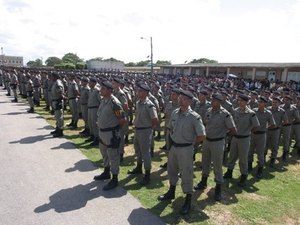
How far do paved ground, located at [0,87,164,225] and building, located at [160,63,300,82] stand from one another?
28.7 m

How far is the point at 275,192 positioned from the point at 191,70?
44589 millimetres

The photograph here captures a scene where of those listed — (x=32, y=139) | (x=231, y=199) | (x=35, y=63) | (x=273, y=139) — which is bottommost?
(x=35, y=63)

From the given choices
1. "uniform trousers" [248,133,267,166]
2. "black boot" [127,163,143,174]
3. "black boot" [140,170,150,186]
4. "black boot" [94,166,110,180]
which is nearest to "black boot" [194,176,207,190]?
"black boot" [140,170,150,186]

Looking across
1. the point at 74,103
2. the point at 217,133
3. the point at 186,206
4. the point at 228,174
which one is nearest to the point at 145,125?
the point at 217,133

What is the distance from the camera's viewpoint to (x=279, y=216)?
5.73m

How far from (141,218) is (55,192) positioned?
1819mm

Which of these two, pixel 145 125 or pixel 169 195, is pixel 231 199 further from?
pixel 145 125

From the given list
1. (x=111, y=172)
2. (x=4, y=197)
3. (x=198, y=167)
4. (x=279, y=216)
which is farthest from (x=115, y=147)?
Result: (x=279, y=216)

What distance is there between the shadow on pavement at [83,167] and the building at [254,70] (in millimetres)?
28471

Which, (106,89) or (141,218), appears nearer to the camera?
(141,218)

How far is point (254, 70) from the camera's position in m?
38.0

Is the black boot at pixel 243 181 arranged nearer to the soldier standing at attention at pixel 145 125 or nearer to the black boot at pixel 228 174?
the black boot at pixel 228 174

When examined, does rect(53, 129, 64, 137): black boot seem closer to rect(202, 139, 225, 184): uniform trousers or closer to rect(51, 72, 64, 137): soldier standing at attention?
rect(51, 72, 64, 137): soldier standing at attention

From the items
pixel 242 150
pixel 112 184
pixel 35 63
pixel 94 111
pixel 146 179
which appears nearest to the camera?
pixel 112 184
